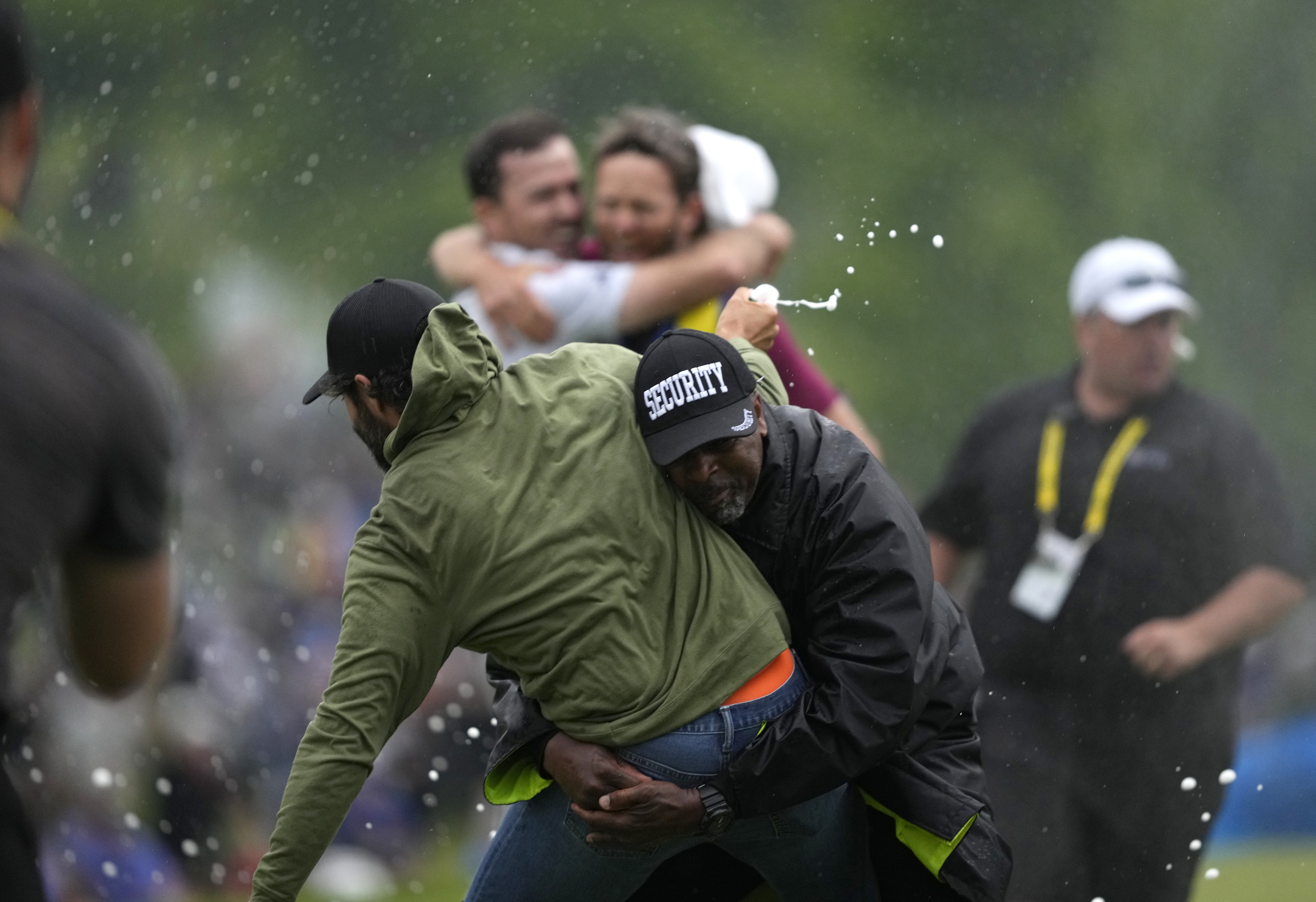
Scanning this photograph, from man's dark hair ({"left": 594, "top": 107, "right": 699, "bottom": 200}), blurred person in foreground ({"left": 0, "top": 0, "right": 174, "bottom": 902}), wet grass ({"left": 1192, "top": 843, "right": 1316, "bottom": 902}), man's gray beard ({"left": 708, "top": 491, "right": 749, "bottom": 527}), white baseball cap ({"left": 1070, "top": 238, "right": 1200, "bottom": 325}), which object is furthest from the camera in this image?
wet grass ({"left": 1192, "top": 843, "right": 1316, "bottom": 902})

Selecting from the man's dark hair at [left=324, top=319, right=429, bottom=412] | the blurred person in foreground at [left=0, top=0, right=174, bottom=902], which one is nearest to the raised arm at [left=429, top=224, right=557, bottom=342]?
the man's dark hair at [left=324, top=319, right=429, bottom=412]

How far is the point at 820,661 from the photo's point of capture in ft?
8.04

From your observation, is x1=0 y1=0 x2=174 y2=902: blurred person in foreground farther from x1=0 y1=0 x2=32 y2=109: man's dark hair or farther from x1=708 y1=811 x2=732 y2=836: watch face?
x1=708 y1=811 x2=732 y2=836: watch face

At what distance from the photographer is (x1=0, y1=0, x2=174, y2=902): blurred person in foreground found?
1532 mm

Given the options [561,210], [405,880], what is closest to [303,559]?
[405,880]

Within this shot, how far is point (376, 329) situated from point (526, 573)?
0.43 metres

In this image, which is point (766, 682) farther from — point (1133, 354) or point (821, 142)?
point (821, 142)

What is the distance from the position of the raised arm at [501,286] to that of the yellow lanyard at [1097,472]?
150 cm

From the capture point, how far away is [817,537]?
2.44 m

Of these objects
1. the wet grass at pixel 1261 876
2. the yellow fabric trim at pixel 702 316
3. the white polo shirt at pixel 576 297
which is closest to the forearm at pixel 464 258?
the white polo shirt at pixel 576 297

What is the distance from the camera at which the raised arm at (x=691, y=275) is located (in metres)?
3.97

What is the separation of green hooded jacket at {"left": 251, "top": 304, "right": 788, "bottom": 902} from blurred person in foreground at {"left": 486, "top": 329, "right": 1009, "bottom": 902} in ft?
0.22

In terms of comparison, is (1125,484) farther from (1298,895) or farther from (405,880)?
(405,880)

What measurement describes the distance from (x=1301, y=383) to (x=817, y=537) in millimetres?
3768
